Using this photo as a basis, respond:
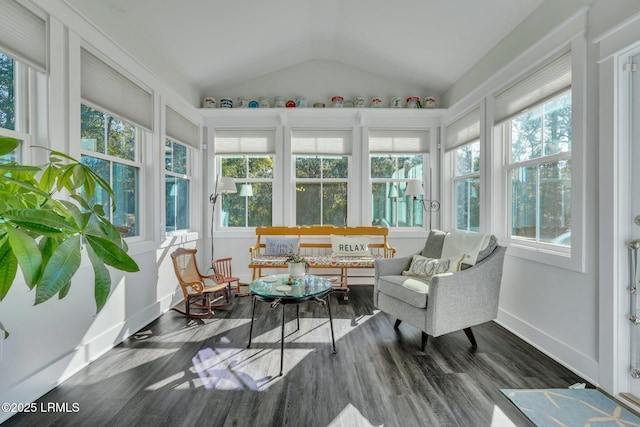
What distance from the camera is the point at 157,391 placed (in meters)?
1.85

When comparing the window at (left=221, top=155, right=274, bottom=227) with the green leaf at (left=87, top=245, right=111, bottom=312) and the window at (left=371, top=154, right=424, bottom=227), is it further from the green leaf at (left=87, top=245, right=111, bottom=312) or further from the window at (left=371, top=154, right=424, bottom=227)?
the green leaf at (left=87, top=245, right=111, bottom=312)

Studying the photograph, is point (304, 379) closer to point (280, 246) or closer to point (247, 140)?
point (280, 246)

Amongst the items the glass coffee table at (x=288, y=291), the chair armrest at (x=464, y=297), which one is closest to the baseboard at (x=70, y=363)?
the glass coffee table at (x=288, y=291)

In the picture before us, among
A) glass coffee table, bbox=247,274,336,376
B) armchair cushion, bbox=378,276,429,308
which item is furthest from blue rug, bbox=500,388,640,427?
glass coffee table, bbox=247,274,336,376

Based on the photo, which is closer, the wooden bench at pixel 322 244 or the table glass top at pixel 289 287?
the table glass top at pixel 289 287

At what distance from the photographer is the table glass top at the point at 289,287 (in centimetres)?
223

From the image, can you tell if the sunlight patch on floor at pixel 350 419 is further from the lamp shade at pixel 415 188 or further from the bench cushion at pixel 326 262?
the lamp shade at pixel 415 188

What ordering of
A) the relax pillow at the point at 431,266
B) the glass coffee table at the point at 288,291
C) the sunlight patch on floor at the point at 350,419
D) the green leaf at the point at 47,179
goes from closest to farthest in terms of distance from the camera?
the green leaf at the point at 47,179 → the sunlight patch on floor at the point at 350,419 → the glass coffee table at the point at 288,291 → the relax pillow at the point at 431,266

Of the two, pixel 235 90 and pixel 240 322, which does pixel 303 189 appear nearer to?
pixel 235 90

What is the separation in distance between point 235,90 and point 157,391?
3.78m

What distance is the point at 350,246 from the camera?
407cm

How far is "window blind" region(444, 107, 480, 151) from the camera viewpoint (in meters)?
3.46

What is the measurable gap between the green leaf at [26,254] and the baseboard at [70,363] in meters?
1.48

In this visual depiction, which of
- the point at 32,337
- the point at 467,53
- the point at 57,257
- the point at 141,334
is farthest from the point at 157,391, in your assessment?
the point at 467,53
